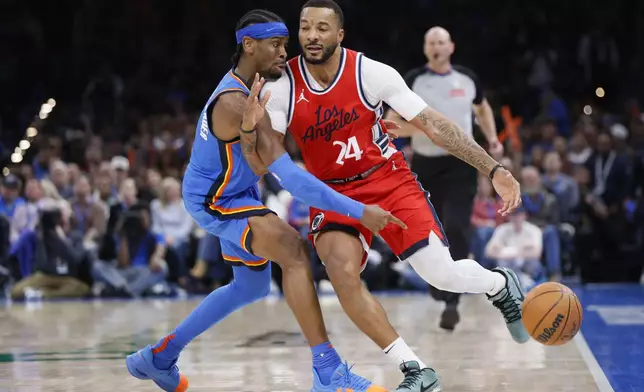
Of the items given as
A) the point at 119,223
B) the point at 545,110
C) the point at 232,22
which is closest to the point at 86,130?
the point at 232,22

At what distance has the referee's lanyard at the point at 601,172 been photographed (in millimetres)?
13109

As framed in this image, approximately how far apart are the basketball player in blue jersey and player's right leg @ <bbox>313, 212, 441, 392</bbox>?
0.13 m

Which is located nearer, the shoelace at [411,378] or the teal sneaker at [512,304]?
the shoelace at [411,378]

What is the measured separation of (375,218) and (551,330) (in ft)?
3.80

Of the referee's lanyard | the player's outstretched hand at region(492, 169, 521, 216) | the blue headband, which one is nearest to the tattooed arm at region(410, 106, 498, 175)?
the player's outstretched hand at region(492, 169, 521, 216)

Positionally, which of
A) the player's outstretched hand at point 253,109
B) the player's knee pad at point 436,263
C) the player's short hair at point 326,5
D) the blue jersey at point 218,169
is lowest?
the player's knee pad at point 436,263

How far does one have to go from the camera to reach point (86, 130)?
16969mm

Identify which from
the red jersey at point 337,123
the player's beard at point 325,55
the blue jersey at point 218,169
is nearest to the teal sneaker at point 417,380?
the red jersey at point 337,123

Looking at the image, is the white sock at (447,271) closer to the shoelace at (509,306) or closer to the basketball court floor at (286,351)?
the shoelace at (509,306)

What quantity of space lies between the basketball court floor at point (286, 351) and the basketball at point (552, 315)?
317 mm

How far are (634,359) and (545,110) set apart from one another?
941 cm

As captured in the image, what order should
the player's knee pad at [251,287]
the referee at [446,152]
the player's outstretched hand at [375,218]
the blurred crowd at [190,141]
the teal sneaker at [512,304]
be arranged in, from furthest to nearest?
the blurred crowd at [190,141] < the referee at [446,152] < the teal sneaker at [512,304] < the player's knee pad at [251,287] < the player's outstretched hand at [375,218]

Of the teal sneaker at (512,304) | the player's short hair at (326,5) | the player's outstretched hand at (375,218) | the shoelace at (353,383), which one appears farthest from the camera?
the teal sneaker at (512,304)

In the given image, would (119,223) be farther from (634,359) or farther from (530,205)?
(634,359)
